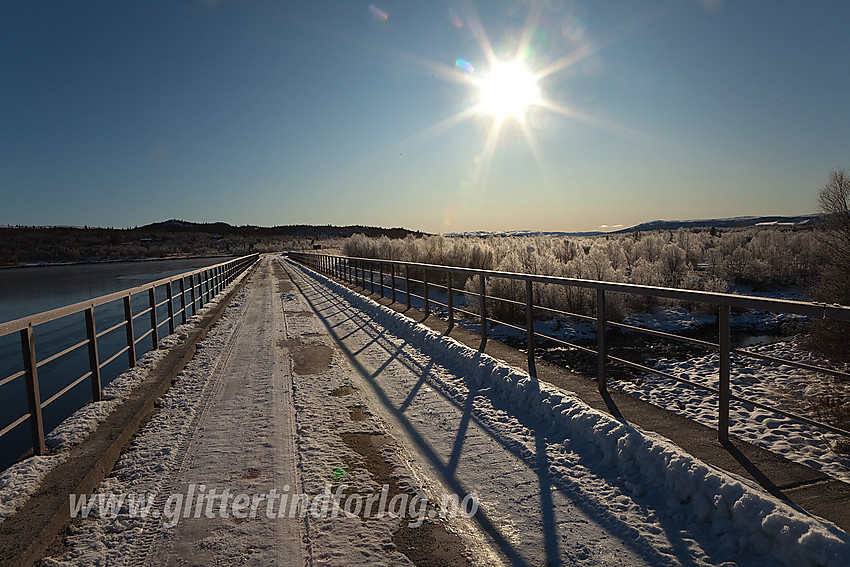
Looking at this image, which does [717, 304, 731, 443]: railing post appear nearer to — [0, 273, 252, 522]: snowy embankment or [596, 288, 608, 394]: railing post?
[596, 288, 608, 394]: railing post

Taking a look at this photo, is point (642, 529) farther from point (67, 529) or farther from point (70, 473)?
point (70, 473)

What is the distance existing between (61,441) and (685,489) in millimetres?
5129

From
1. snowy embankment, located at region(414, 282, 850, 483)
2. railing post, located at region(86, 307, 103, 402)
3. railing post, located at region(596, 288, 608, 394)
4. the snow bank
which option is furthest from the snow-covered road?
the snow bank

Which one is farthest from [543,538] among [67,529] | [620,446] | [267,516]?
[67,529]

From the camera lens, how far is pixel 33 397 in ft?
13.7

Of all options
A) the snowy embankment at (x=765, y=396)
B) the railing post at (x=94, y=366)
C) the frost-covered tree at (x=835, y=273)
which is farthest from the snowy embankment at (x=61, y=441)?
the frost-covered tree at (x=835, y=273)

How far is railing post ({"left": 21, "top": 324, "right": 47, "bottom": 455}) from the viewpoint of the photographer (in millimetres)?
4117

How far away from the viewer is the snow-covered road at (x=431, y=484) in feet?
9.21

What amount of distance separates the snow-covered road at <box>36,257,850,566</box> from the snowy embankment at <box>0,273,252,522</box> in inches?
18.4

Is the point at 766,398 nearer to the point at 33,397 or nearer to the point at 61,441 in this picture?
the point at 61,441

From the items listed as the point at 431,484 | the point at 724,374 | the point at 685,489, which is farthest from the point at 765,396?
the point at 431,484

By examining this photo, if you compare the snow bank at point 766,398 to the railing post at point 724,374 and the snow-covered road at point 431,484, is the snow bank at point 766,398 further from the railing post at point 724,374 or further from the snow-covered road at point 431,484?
the snow-covered road at point 431,484

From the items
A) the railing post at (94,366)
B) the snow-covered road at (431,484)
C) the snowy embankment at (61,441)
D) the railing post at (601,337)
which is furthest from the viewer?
the railing post at (94,366)

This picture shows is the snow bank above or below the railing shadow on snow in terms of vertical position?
below
